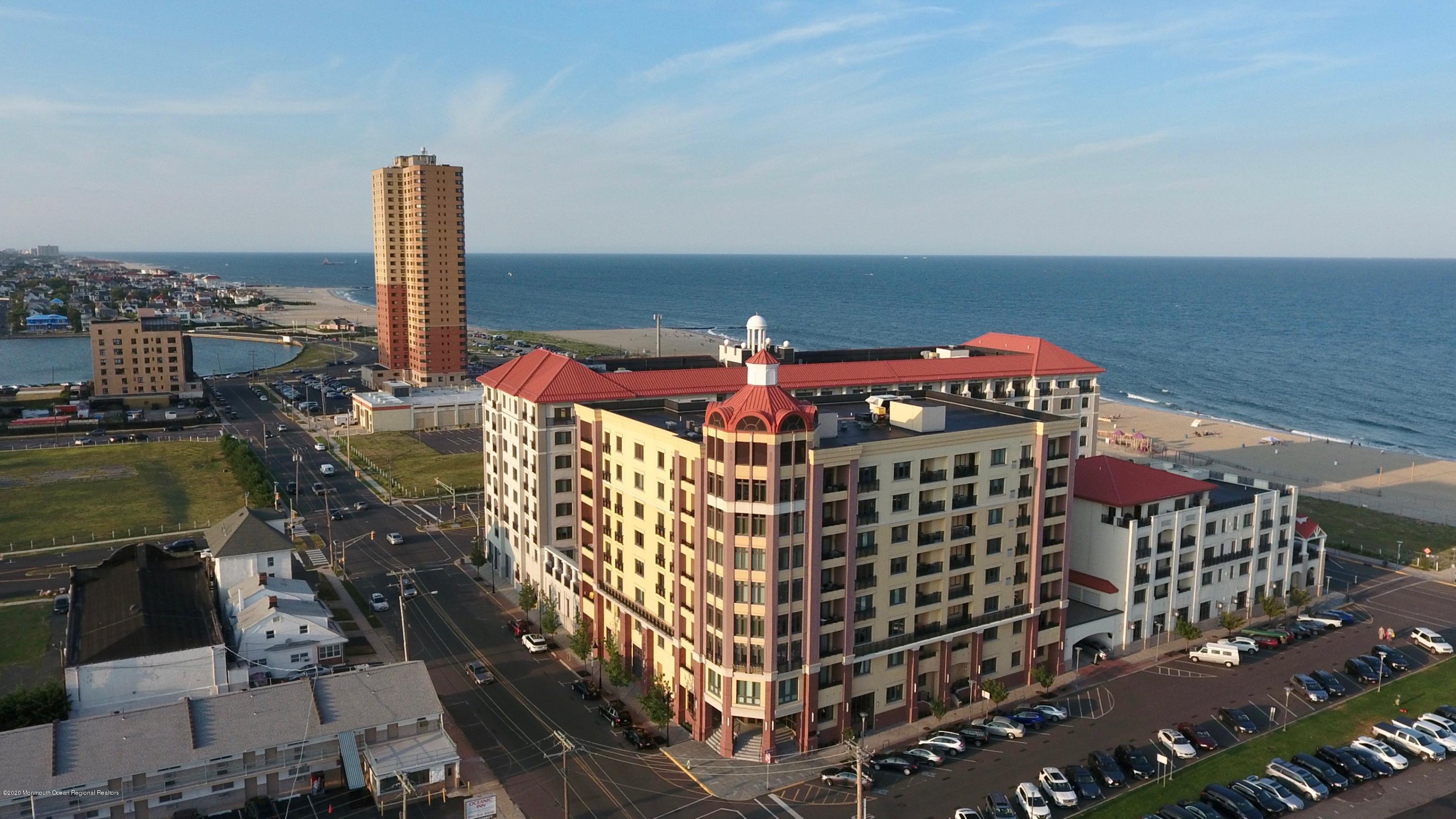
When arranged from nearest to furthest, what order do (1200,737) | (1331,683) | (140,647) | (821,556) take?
(821,556) → (1200,737) → (140,647) → (1331,683)

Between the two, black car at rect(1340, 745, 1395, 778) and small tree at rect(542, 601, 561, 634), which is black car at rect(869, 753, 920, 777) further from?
small tree at rect(542, 601, 561, 634)

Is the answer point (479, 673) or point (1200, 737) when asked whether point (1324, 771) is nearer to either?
point (1200, 737)

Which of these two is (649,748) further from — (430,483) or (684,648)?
(430,483)

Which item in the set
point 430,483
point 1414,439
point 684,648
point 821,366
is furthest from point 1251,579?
point 1414,439

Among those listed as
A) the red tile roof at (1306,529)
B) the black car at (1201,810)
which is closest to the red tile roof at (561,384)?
the black car at (1201,810)

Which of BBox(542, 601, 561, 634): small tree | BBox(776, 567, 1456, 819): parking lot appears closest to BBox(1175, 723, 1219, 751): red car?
BBox(776, 567, 1456, 819): parking lot

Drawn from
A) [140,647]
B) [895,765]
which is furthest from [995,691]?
[140,647]
